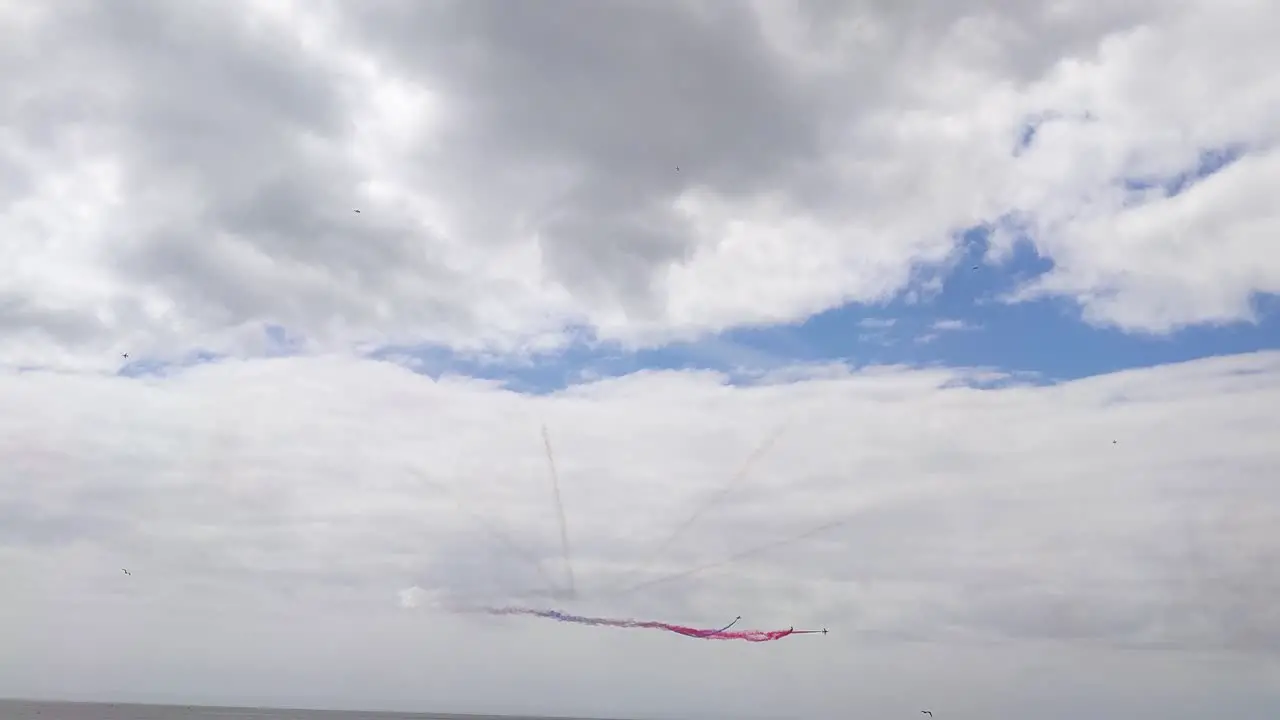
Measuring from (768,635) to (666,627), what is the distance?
15765 mm

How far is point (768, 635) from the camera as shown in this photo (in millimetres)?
150750

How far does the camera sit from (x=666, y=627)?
153 meters

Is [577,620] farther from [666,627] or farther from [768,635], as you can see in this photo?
[768,635]

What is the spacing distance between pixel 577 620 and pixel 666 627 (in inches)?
550

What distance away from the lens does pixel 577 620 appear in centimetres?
15362

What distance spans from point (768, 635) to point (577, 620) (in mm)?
29739

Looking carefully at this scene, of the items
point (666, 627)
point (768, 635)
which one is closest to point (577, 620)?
point (666, 627)
